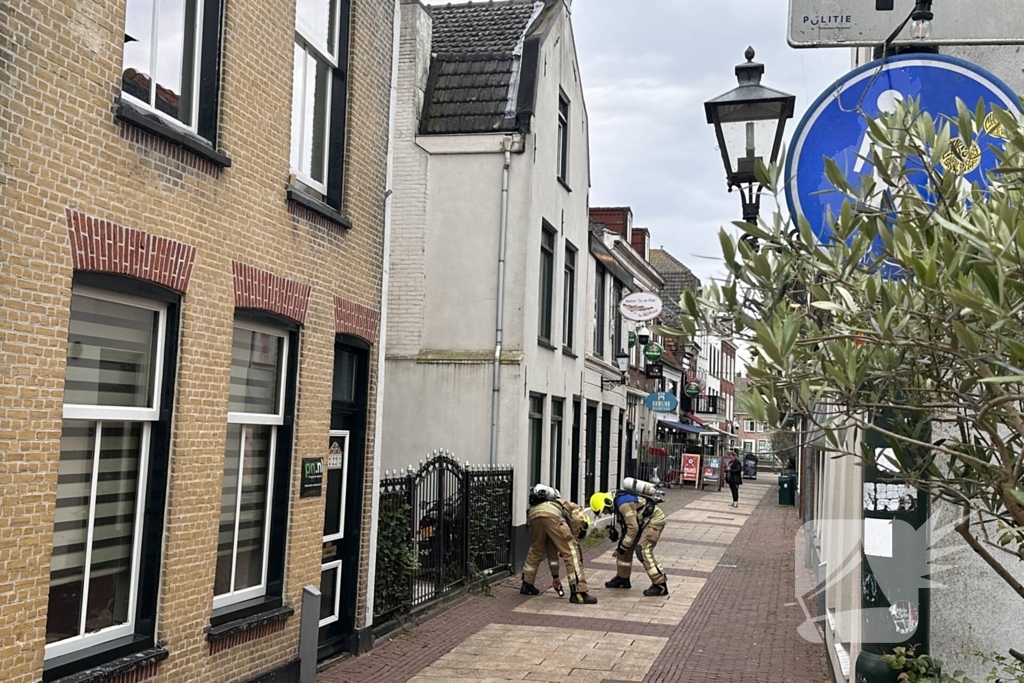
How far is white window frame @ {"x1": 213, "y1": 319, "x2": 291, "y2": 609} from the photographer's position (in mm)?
8195

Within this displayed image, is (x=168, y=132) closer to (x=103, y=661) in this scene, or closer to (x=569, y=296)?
(x=103, y=661)

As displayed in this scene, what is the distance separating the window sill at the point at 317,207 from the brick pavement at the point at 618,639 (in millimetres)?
4018

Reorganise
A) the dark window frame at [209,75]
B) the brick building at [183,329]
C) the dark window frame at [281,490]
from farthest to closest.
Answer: the dark window frame at [281,490] → the dark window frame at [209,75] → the brick building at [183,329]

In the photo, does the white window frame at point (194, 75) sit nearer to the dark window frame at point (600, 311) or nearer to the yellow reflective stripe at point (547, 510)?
the yellow reflective stripe at point (547, 510)

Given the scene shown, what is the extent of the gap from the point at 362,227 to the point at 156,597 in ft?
14.1

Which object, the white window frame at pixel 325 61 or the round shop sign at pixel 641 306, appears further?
the round shop sign at pixel 641 306

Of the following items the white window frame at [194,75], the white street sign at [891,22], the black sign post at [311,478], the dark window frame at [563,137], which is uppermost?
the dark window frame at [563,137]

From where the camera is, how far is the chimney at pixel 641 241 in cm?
3841

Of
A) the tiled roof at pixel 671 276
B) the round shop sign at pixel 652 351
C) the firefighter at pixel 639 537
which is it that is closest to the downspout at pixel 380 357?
the firefighter at pixel 639 537

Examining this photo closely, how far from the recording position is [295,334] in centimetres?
902

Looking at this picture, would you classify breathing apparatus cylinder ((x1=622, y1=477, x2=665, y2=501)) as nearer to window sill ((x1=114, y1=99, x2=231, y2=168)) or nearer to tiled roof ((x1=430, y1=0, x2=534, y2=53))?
tiled roof ((x1=430, y1=0, x2=534, y2=53))

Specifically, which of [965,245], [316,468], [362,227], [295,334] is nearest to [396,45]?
[362,227]

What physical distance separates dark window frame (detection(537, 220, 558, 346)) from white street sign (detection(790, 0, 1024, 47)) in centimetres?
1396

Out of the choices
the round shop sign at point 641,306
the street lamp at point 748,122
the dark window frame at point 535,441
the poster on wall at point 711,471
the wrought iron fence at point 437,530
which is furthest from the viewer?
the poster on wall at point 711,471
